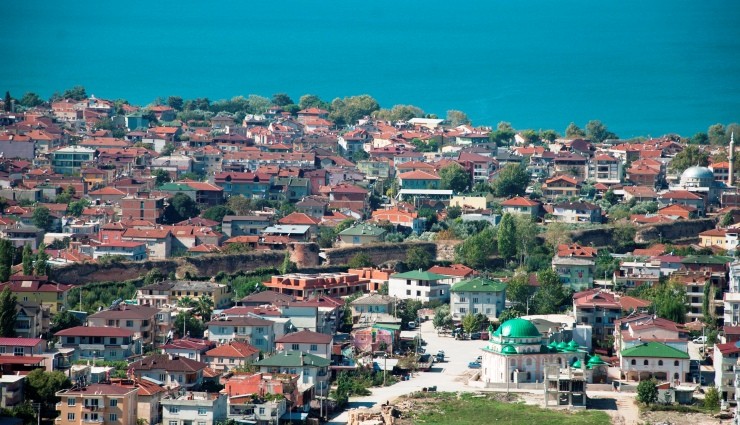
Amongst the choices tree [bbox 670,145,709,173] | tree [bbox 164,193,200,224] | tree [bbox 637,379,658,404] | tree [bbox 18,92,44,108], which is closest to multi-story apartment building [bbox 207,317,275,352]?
tree [bbox 637,379,658,404]

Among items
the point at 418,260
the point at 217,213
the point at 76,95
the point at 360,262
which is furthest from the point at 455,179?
the point at 76,95

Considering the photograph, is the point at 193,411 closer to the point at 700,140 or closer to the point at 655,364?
the point at 655,364

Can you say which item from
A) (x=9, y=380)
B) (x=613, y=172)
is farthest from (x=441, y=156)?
(x=9, y=380)

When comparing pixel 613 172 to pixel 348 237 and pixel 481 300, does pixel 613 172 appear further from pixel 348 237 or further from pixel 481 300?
pixel 481 300

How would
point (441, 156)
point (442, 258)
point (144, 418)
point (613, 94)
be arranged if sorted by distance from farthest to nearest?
point (613, 94), point (441, 156), point (442, 258), point (144, 418)

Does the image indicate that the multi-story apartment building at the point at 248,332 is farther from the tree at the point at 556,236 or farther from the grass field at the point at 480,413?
the tree at the point at 556,236

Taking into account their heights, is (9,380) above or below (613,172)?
below
